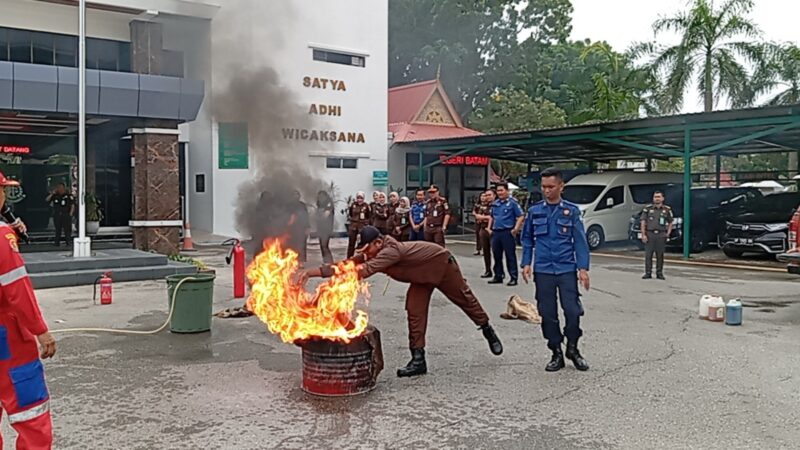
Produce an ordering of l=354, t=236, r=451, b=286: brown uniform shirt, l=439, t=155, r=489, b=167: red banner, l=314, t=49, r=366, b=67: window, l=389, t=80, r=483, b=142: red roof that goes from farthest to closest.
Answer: l=389, t=80, r=483, b=142: red roof, l=439, t=155, r=489, b=167: red banner, l=314, t=49, r=366, b=67: window, l=354, t=236, r=451, b=286: brown uniform shirt

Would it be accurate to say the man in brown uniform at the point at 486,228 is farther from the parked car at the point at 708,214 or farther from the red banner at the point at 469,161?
the red banner at the point at 469,161

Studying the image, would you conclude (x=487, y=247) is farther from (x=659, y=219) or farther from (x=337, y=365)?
(x=337, y=365)

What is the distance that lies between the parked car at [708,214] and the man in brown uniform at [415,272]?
487 inches

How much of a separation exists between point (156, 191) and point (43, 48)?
16.7 ft

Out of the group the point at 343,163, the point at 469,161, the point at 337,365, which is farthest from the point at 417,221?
the point at 469,161

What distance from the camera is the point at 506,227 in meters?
11.8

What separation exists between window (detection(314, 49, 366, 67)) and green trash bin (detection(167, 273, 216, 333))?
49.5 ft

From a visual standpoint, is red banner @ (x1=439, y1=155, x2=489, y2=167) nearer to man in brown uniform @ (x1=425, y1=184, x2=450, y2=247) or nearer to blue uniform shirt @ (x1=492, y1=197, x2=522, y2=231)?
man in brown uniform @ (x1=425, y1=184, x2=450, y2=247)

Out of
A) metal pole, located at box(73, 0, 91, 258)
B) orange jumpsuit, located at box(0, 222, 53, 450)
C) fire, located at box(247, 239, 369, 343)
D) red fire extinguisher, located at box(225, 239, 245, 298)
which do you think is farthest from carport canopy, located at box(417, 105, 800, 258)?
orange jumpsuit, located at box(0, 222, 53, 450)

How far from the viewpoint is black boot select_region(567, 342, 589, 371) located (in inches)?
247

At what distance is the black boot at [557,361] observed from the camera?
627 cm

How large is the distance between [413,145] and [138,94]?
11554 mm

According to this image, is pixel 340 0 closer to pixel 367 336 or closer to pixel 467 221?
pixel 467 221

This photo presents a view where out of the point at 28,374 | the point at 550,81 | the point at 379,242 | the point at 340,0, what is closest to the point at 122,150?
the point at 340,0
